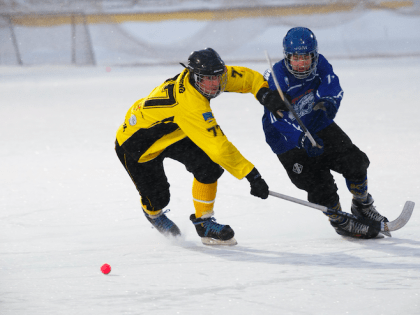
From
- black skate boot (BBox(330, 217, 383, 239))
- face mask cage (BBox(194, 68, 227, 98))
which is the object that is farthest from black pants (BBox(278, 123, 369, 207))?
face mask cage (BBox(194, 68, 227, 98))

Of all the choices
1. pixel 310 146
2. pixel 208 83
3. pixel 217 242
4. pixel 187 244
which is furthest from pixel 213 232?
pixel 208 83

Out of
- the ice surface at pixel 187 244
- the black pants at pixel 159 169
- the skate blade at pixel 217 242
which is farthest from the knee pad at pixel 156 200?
the skate blade at pixel 217 242

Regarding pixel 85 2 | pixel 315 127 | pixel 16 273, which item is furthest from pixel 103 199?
pixel 85 2

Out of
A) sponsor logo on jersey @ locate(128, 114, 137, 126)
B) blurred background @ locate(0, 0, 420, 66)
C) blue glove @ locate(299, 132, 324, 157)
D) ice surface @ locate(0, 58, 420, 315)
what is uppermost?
blurred background @ locate(0, 0, 420, 66)

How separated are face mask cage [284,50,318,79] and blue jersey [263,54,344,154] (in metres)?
0.08

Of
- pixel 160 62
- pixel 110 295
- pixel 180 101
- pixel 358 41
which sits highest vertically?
pixel 358 41

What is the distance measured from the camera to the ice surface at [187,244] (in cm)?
221

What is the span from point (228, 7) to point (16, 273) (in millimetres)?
14643

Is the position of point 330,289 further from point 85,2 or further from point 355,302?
point 85,2

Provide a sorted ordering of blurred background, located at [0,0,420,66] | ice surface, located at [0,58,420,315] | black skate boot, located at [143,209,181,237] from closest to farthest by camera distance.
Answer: ice surface, located at [0,58,420,315] → black skate boot, located at [143,209,181,237] → blurred background, located at [0,0,420,66]

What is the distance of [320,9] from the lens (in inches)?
623

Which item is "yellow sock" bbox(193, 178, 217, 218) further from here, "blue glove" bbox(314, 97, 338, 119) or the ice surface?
"blue glove" bbox(314, 97, 338, 119)

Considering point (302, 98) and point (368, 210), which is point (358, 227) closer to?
point (368, 210)

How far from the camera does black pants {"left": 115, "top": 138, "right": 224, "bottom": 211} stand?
296cm
